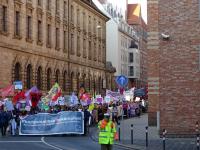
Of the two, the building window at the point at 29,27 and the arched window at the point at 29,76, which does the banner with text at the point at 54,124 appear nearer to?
the arched window at the point at 29,76

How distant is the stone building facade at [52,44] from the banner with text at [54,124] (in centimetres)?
1382

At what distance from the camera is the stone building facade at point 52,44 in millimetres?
44750

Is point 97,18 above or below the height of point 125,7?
below

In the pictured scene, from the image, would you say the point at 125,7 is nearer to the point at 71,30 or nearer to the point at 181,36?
the point at 71,30

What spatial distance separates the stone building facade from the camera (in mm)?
44750

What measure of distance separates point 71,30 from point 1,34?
799 inches

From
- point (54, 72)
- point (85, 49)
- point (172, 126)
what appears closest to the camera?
point (172, 126)

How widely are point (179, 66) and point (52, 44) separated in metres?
30.1

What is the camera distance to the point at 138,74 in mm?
113375

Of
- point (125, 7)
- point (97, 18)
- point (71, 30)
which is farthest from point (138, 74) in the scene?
point (71, 30)

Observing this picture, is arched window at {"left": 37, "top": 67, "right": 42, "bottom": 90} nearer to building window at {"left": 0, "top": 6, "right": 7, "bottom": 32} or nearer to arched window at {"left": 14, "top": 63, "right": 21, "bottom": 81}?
arched window at {"left": 14, "top": 63, "right": 21, "bottom": 81}

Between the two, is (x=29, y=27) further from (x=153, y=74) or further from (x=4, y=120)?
(x=4, y=120)

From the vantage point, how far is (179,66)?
26734 mm

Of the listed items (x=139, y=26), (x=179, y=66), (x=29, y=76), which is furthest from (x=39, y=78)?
(x=139, y=26)
